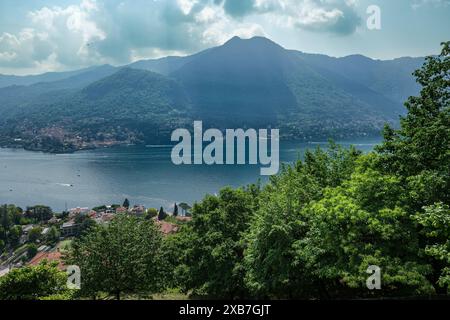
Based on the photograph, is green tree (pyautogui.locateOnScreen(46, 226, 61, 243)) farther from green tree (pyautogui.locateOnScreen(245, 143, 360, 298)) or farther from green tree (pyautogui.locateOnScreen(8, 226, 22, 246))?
green tree (pyautogui.locateOnScreen(245, 143, 360, 298))

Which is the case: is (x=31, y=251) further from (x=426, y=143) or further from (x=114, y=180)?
(x=426, y=143)

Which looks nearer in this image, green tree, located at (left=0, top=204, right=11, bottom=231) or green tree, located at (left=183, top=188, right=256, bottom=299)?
green tree, located at (left=183, top=188, right=256, bottom=299)

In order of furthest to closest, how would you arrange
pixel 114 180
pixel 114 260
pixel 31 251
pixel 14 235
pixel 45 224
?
pixel 114 180, pixel 45 224, pixel 14 235, pixel 31 251, pixel 114 260

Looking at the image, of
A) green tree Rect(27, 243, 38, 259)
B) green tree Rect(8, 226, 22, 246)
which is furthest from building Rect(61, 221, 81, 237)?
green tree Rect(27, 243, 38, 259)

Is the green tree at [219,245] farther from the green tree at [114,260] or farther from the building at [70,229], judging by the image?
the building at [70,229]

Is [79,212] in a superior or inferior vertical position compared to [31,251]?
superior

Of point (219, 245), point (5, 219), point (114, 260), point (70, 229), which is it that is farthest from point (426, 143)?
point (5, 219)

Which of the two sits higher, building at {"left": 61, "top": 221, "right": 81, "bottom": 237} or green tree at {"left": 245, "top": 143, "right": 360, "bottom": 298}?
green tree at {"left": 245, "top": 143, "right": 360, "bottom": 298}
